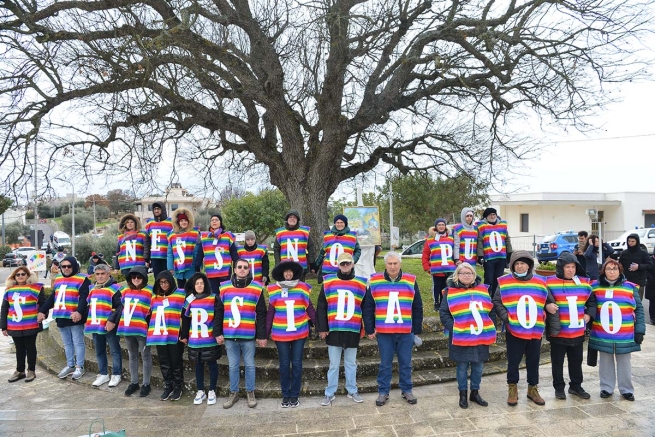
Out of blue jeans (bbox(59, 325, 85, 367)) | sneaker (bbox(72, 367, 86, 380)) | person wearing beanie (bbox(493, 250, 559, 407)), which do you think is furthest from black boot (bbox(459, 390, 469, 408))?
sneaker (bbox(72, 367, 86, 380))

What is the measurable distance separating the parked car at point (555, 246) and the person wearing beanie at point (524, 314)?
19.7 m

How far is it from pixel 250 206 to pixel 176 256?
27.7 meters

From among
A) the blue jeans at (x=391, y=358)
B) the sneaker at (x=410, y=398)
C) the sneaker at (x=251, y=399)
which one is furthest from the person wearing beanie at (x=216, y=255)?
the sneaker at (x=410, y=398)

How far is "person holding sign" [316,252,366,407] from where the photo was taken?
575 centimetres

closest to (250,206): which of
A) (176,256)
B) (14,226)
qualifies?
(176,256)

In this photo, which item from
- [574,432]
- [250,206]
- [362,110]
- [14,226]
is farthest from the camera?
[14,226]

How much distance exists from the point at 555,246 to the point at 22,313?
77.9 ft

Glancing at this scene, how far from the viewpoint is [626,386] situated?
563 centimetres

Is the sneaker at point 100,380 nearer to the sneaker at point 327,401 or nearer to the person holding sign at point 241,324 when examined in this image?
the person holding sign at point 241,324

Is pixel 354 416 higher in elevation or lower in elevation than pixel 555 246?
lower

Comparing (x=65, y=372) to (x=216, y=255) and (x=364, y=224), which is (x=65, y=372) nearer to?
(x=216, y=255)

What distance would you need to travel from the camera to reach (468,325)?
5.43 meters

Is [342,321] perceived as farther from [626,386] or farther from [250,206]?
[250,206]

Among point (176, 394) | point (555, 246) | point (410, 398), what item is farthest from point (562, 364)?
point (555, 246)
